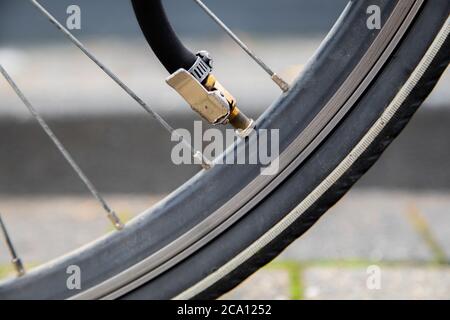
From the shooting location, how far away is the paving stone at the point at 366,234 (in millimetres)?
1692

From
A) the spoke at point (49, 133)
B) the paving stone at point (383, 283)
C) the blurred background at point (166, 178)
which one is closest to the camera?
the spoke at point (49, 133)

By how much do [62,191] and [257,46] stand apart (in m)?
1.05

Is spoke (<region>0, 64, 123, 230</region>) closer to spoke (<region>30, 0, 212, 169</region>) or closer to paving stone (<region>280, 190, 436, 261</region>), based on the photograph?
spoke (<region>30, 0, 212, 169</region>)

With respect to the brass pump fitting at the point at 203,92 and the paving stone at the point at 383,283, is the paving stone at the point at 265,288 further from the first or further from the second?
the brass pump fitting at the point at 203,92

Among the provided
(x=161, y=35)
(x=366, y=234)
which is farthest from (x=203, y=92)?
(x=366, y=234)

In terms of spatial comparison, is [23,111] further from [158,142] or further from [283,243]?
[283,243]

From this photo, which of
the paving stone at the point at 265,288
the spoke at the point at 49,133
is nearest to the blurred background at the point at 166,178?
the paving stone at the point at 265,288

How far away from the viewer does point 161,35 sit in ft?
3.22

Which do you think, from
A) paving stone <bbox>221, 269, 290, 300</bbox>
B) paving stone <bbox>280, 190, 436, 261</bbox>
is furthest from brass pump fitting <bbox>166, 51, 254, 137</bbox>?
paving stone <bbox>280, 190, 436, 261</bbox>

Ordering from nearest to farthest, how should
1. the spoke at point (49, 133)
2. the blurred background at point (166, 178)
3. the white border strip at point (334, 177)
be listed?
the white border strip at point (334, 177) → the spoke at point (49, 133) → the blurred background at point (166, 178)

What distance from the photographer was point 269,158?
1004 millimetres

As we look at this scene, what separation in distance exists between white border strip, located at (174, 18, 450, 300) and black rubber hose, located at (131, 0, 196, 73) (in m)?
0.22

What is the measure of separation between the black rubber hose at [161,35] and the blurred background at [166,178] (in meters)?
0.60

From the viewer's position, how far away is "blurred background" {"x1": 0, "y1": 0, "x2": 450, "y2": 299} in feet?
5.23
